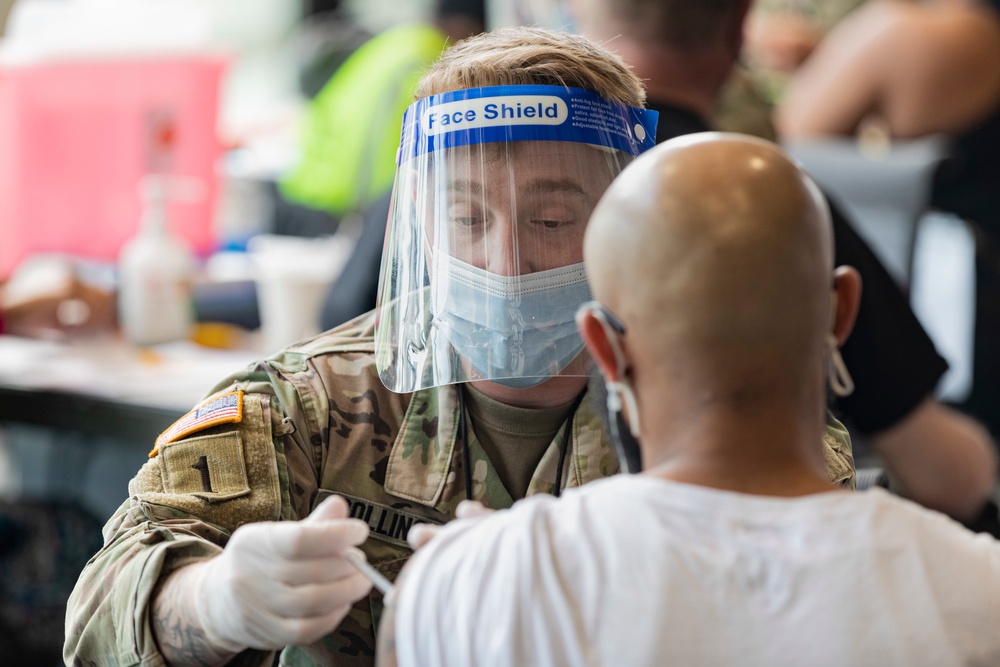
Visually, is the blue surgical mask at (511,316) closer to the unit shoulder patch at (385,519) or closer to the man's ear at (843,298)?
the unit shoulder patch at (385,519)

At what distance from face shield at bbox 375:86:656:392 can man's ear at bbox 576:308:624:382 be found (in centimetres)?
34

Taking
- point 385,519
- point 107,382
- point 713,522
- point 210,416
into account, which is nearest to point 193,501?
point 210,416

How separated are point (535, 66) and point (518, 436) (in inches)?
16.3

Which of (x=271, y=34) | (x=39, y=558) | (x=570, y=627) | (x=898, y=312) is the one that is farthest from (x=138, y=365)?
(x=271, y=34)

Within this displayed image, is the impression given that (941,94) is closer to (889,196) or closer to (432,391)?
(889,196)

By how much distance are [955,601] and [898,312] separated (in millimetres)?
1378

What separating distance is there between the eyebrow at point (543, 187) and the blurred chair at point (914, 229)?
57.1 inches

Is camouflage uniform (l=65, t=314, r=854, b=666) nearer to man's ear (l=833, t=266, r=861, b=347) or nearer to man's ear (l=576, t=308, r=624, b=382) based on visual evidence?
man's ear (l=833, t=266, r=861, b=347)

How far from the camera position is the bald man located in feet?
2.56

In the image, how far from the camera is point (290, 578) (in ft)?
3.20

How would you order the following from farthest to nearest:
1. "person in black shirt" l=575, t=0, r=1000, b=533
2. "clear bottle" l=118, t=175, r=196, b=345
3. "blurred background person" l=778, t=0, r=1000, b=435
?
"blurred background person" l=778, t=0, r=1000, b=435 → "clear bottle" l=118, t=175, r=196, b=345 → "person in black shirt" l=575, t=0, r=1000, b=533

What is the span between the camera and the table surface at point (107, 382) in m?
2.19

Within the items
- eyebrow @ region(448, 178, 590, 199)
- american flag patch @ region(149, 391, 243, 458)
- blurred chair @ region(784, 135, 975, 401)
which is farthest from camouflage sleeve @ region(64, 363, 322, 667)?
blurred chair @ region(784, 135, 975, 401)

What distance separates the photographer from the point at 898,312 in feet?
6.90
